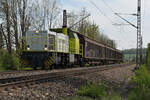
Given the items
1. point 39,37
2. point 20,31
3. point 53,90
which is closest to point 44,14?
point 20,31

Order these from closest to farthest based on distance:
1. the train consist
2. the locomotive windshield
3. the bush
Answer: the train consist → the locomotive windshield → the bush

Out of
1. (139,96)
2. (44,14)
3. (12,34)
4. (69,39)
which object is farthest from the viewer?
(44,14)

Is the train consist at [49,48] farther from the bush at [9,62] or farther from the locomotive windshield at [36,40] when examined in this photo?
the bush at [9,62]

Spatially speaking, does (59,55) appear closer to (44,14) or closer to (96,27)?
(44,14)

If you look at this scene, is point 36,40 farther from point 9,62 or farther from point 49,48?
point 9,62

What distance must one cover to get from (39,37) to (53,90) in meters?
9.47

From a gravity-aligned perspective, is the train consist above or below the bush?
above

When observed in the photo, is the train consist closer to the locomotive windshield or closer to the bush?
the locomotive windshield

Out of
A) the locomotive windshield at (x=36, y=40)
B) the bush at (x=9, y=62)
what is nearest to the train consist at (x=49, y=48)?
the locomotive windshield at (x=36, y=40)

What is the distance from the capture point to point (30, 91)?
6.80 metres

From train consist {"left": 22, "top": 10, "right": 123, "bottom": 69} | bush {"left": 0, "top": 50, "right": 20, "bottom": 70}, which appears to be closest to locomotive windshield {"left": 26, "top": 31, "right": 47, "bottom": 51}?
train consist {"left": 22, "top": 10, "right": 123, "bottom": 69}

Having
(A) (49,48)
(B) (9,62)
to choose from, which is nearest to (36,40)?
(A) (49,48)

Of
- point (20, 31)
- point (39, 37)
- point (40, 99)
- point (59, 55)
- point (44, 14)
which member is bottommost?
point (40, 99)

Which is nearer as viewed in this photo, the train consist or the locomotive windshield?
the train consist
